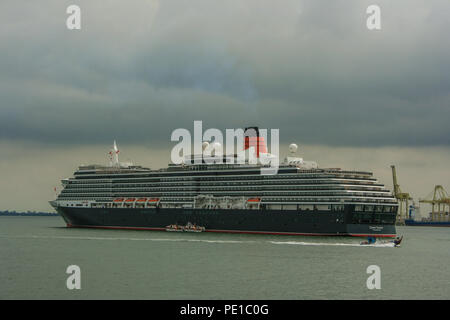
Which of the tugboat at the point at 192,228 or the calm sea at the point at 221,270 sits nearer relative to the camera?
the calm sea at the point at 221,270

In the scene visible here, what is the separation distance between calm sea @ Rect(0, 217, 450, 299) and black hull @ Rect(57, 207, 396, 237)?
27.4 feet

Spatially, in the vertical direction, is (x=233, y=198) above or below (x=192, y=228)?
above

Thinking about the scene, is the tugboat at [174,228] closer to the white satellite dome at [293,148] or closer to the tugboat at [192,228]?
the tugboat at [192,228]

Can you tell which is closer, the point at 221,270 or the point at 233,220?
the point at 221,270

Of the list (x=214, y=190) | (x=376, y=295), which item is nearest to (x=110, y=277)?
(x=376, y=295)

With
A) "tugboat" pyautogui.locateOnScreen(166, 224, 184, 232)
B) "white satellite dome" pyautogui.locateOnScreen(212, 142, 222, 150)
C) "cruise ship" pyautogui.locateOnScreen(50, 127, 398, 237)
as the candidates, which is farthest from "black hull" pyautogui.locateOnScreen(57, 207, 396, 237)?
"white satellite dome" pyautogui.locateOnScreen(212, 142, 222, 150)

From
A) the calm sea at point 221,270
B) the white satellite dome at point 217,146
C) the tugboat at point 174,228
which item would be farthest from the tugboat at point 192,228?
the calm sea at point 221,270

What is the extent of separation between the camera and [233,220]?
10619cm

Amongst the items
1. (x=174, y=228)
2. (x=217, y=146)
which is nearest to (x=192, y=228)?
(x=174, y=228)

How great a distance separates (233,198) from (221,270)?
51.7m

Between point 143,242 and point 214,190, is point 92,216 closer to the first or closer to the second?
point 214,190

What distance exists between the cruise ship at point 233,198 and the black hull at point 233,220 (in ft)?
0.48

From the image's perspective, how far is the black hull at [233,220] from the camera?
9569 centimetres

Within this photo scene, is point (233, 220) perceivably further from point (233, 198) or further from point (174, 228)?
point (174, 228)
